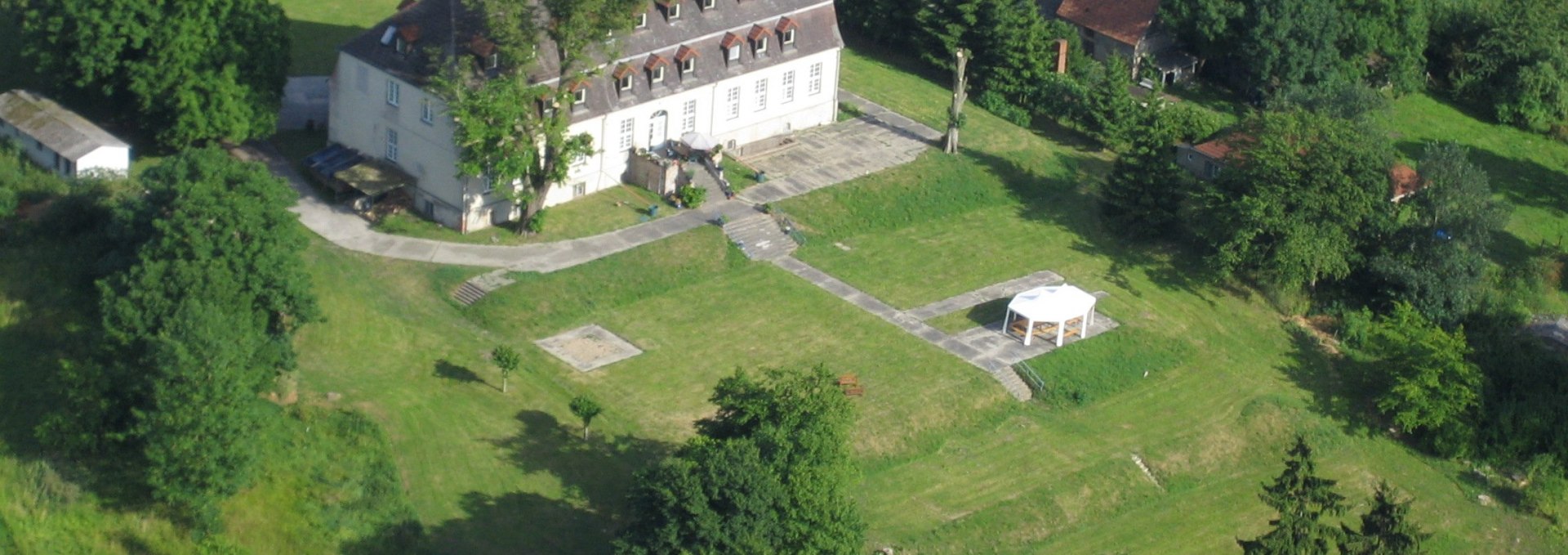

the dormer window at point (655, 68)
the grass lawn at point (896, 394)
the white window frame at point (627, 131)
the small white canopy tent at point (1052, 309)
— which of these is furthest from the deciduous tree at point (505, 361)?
the small white canopy tent at point (1052, 309)

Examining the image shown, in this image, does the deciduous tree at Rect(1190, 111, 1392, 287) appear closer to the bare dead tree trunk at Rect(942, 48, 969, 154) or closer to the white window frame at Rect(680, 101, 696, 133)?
the bare dead tree trunk at Rect(942, 48, 969, 154)

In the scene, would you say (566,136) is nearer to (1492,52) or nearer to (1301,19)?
(1301,19)

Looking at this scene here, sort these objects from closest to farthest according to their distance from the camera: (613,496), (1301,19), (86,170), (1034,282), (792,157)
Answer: (613,496)
(86,170)
(1034,282)
(792,157)
(1301,19)

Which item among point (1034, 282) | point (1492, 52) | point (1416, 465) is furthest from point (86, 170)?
point (1492, 52)

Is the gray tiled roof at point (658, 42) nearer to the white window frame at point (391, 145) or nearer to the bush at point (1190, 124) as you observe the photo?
the white window frame at point (391, 145)

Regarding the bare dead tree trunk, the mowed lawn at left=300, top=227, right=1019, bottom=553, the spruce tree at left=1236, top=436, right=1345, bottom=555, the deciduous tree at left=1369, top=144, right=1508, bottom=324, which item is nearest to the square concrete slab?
the mowed lawn at left=300, top=227, right=1019, bottom=553
